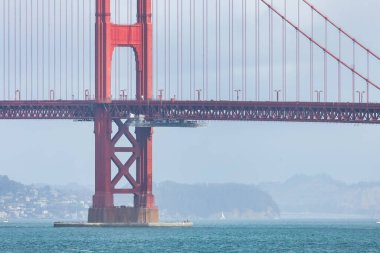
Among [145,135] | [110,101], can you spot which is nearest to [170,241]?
[110,101]

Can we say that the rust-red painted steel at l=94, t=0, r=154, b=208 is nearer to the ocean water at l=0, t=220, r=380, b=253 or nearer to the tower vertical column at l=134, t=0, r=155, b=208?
the tower vertical column at l=134, t=0, r=155, b=208

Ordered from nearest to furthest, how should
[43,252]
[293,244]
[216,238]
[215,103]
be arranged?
1. [43,252]
2. [293,244]
3. [216,238]
4. [215,103]

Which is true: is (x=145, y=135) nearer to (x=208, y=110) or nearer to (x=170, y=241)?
(x=208, y=110)

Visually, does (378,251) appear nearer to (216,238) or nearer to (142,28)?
(216,238)

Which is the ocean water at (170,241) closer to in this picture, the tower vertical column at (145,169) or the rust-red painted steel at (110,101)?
the tower vertical column at (145,169)

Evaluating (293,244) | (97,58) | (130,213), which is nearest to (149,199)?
(130,213)

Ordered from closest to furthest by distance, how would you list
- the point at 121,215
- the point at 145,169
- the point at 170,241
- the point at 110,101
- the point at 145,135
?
the point at 170,241 → the point at 110,101 → the point at 121,215 → the point at 145,169 → the point at 145,135
